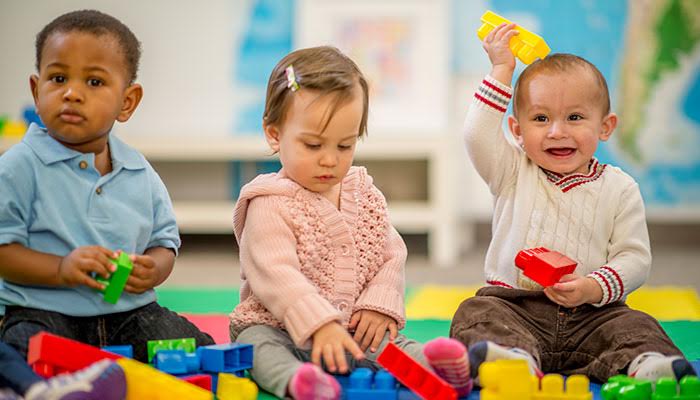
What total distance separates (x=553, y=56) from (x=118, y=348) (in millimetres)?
851

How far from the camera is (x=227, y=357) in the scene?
4.30ft

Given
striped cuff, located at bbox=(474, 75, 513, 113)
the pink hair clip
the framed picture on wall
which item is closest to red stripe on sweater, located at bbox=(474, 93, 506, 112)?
striped cuff, located at bbox=(474, 75, 513, 113)

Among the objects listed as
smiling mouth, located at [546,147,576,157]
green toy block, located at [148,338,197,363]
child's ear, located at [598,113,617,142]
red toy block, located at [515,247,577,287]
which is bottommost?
green toy block, located at [148,338,197,363]

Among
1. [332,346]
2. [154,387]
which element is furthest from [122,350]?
[332,346]

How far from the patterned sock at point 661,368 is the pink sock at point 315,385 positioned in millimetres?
441

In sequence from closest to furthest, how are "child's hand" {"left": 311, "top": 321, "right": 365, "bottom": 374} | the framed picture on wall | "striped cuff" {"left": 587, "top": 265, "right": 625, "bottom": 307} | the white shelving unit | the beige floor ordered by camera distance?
"child's hand" {"left": 311, "top": 321, "right": 365, "bottom": 374}
"striped cuff" {"left": 587, "top": 265, "right": 625, "bottom": 307}
the beige floor
the white shelving unit
the framed picture on wall

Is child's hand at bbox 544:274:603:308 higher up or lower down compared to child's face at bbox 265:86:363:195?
lower down

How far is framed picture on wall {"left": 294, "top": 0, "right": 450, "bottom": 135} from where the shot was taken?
3510 millimetres

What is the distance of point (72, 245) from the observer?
1.34 m

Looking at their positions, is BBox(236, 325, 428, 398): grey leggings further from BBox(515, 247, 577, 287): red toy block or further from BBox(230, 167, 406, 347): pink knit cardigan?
BBox(515, 247, 577, 287): red toy block

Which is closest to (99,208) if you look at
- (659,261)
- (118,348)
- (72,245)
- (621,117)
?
(72,245)

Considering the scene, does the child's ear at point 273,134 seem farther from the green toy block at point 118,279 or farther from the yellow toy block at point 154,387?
the yellow toy block at point 154,387

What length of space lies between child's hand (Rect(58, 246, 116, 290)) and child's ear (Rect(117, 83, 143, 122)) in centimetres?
25

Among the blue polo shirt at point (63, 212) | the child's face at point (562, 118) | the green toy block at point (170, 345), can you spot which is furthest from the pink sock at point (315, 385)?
the child's face at point (562, 118)
